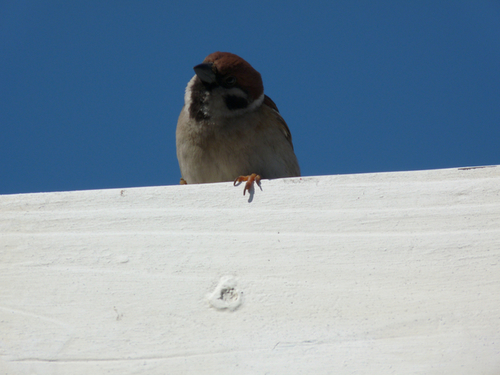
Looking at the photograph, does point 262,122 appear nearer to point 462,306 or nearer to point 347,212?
point 347,212

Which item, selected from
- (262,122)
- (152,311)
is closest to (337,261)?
(152,311)

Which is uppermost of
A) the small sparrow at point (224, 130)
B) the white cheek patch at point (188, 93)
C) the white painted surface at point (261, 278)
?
the white cheek patch at point (188, 93)

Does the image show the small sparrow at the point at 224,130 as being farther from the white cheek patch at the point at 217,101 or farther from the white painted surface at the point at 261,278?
the white painted surface at the point at 261,278

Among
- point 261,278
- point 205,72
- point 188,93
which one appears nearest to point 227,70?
point 205,72

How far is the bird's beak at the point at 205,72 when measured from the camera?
2395 mm

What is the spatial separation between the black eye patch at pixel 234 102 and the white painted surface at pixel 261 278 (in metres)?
1.37

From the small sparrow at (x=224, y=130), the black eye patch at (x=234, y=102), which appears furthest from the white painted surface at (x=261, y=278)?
the black eye patch at (x=234, y=102)

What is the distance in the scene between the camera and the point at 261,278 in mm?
1109

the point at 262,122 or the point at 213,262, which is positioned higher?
the point at 262,122

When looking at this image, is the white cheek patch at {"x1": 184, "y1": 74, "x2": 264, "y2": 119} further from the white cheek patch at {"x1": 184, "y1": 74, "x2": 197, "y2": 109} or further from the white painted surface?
the white painted surface

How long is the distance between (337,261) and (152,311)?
1.30 feet

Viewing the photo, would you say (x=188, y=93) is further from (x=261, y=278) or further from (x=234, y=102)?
(x=261, y=278)

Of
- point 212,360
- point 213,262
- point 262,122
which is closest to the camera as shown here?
point 212,360

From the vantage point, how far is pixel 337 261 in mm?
1115
